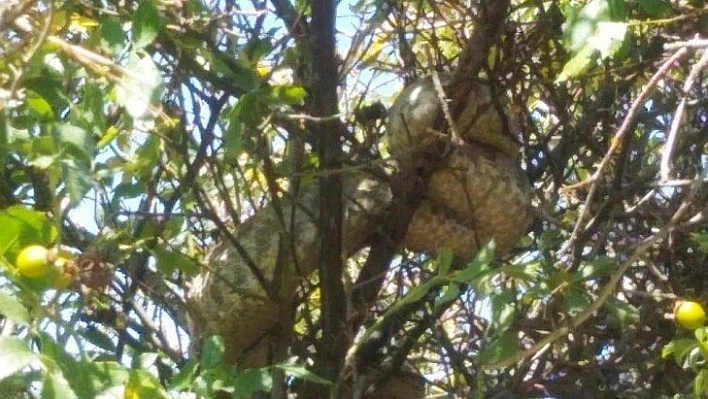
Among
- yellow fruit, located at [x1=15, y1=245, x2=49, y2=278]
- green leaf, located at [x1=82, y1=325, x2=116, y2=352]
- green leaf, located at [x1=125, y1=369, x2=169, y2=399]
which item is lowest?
green leaf, located at [x1=125, y1=369, x2=169, y2=399]

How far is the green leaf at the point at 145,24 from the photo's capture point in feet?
4.08

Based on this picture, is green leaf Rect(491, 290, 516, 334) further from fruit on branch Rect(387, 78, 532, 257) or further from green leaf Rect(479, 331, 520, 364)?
fruit on branch Rect(387, 78, 532, 257)

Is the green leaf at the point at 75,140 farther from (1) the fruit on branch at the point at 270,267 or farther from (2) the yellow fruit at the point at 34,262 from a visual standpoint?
(1) the fruit on branch at the point at 270,267

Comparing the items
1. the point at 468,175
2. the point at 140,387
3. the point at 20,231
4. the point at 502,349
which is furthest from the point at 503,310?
the point at 20,231

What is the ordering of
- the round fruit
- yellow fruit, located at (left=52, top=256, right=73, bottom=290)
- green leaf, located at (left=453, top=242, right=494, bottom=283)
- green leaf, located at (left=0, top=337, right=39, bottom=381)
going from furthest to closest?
the round fruit, green leaf, located at (left=453, top=242, right=494, bottom=283), yellow fruit, located at (left=52, top=256, right=73, bottom=290), green leaf, located at (left=0, top=337, right=39, bottom=381)

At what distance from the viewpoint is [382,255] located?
1.86 m

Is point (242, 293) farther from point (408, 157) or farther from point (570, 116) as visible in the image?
point (570, 116)

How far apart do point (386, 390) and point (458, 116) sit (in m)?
0.50

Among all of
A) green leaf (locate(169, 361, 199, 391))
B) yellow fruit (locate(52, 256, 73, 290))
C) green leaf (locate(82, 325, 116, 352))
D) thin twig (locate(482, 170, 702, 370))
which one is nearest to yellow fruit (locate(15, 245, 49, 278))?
yellow fruit (locate(52, 256, 73, 290))

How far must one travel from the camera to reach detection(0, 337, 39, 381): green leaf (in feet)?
3.28

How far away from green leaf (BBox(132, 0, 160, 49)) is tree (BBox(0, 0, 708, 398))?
0.04 metres

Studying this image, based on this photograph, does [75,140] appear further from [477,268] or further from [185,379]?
[477,268]

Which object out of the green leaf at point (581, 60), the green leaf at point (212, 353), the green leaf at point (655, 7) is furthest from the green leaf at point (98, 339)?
the green leaf at point (655, 7)

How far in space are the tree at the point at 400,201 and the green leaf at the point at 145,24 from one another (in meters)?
0.04
